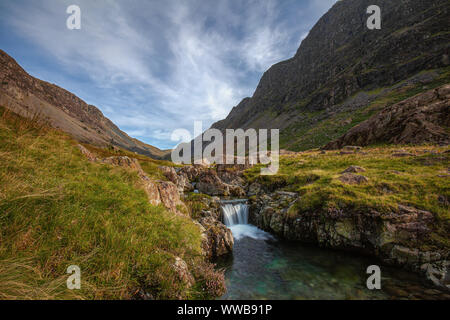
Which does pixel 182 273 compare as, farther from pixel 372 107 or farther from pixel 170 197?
pixel 372 107

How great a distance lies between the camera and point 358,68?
108750 millimetres

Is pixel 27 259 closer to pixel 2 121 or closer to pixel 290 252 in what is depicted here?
pixel 2 121

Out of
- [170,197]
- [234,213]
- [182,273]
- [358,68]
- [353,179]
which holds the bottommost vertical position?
[234,213]

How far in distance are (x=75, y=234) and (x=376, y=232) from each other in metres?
14.0

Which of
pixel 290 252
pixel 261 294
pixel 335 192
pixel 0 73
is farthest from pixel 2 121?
pixel 0 73

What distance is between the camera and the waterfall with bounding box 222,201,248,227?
60.9 feet

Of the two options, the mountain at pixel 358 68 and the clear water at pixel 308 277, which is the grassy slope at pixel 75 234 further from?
the mountain at pixel 358 68

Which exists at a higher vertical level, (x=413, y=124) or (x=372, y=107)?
(x=372, y=107)

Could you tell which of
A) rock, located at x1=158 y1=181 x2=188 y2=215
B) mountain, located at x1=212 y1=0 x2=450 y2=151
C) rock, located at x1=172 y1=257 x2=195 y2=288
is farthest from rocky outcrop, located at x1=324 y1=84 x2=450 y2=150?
mountain, located at x1=212 y1=0 x2=450 y2=151

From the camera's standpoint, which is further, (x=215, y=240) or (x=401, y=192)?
(x=401, y=192)

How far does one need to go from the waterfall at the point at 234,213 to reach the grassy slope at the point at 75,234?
10.5 m

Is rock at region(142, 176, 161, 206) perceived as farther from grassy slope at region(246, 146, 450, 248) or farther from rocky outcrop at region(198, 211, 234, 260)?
grassy slope at region(246, 146, 450, 248)

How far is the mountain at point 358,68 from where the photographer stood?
7225 cm

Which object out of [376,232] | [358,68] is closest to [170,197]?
[376,232]
